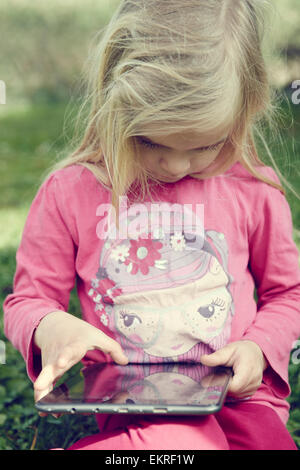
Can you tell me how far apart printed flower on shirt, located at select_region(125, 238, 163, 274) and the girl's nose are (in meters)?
0.20

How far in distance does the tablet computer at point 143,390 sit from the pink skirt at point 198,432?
0.18ft

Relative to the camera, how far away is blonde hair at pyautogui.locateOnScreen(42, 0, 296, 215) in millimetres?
1230

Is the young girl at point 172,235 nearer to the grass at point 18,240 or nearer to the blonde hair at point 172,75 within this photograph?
the blonde hair at point 172,75

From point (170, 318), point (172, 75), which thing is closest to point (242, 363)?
point (170, 318)

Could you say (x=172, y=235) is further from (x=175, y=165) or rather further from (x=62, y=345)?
(x=62, y=345)

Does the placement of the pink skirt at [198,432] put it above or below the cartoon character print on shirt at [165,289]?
below

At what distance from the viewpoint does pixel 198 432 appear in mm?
1176

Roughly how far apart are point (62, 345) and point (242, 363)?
15.0 inches

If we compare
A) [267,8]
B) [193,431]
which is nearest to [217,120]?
[267,8]

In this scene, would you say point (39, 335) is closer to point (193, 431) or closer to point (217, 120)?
point (193, 431)

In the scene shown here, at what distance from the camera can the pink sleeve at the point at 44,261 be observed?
1.46 meters

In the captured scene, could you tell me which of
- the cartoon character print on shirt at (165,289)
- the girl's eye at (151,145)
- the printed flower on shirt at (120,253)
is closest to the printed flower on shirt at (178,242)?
the cartoon character print on shirt at (165,289)
